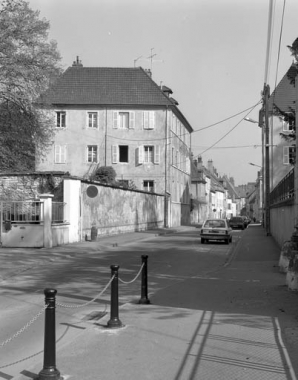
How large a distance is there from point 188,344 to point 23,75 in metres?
15.2

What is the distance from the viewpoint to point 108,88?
147 ft

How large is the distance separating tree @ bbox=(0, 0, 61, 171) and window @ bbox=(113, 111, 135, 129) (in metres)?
22.6

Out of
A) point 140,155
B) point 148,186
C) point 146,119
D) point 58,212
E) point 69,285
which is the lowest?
point 69,285

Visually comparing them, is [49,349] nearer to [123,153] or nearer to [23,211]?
[23,211]

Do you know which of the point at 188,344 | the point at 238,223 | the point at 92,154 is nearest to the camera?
the point at 188,344

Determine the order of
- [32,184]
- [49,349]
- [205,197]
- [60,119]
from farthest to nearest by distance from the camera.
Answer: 1. [205,197]
2. [60,119]
3. [32,184]
4. [49,349]

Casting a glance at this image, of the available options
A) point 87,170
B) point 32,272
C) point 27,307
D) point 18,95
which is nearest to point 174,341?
point 27,307

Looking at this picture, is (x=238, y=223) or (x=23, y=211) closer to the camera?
(x=23, y=211)

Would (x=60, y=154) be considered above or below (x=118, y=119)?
below

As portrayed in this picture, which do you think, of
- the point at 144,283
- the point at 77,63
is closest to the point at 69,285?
the point at 144,283

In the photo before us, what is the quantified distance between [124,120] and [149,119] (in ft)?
7.82

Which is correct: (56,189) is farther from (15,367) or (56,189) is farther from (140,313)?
(15,367)

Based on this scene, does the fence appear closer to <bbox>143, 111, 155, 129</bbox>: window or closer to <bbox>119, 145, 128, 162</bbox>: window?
<bbox>119, 145, 128, 162</bbox>: window

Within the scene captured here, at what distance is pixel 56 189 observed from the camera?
900 inches
